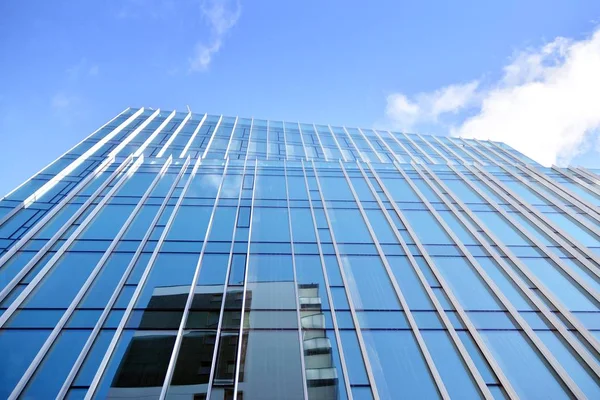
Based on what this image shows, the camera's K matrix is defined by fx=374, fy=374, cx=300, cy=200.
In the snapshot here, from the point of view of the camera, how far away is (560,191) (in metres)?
20.2

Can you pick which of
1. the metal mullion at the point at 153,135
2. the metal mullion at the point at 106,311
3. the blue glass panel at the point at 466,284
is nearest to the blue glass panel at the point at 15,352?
the metal mullion at the point at 106,311

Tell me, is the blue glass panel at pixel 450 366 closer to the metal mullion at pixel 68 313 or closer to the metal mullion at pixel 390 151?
the metal mullion at pixel 68 313

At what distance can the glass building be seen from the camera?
9445mm

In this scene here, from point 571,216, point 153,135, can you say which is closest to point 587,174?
point 571,216

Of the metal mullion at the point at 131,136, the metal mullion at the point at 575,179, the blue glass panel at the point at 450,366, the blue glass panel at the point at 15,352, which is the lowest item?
the blue glass panel at the point at 450,366

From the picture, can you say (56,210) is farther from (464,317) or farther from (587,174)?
(587,174)

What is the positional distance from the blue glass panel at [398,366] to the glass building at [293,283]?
1.7 inches

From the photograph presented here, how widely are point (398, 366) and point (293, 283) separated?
435 cm

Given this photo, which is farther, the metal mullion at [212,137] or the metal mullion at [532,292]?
the metal mullion at [212,137]

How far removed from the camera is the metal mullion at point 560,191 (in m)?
18.1

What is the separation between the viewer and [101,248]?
13.6 meters

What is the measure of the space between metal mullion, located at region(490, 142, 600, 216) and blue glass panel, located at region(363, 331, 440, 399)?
13.0 metres

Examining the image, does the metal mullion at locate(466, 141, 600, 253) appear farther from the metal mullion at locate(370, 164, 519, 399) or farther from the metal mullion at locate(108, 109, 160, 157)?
the metal mullion at locate(108, 109, 160, 157)

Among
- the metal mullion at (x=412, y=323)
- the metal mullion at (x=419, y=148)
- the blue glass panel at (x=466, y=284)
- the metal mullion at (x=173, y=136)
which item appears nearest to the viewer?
the metal mullion at (x=412, y=323)
